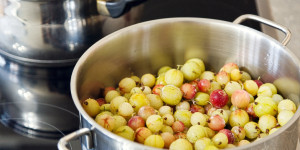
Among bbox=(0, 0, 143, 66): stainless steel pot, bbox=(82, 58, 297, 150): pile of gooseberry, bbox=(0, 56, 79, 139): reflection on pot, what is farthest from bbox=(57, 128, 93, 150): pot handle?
bbox=(0, 0, 143, 66): stainless steel pot

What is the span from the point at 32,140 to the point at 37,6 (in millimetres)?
252

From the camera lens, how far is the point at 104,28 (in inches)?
37.0

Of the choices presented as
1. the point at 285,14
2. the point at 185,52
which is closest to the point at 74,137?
the point at 185,52

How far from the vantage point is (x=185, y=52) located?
91 centimetres

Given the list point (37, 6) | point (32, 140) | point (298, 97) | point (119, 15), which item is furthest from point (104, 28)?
point (298, 97)

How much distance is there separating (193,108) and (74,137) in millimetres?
267

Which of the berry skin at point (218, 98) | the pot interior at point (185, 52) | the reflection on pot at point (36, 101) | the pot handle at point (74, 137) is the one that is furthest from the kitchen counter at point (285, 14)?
the pot handle at point (74, 137)

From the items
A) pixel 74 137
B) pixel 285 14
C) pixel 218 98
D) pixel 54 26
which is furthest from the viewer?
pixel 285 14

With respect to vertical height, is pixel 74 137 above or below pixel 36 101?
above

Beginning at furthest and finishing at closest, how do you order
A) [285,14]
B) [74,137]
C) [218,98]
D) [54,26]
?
[285,14], [54,26], [218,98], [74,137]

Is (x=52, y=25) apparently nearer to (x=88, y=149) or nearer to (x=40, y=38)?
(x=40, y=38)

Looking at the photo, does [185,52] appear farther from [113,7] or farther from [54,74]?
[54,74]

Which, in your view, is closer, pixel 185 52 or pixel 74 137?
pixel 74 137

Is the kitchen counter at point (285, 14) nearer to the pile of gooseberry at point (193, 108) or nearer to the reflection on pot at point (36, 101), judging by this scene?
the pile of gooseberry at point (193, 108)
